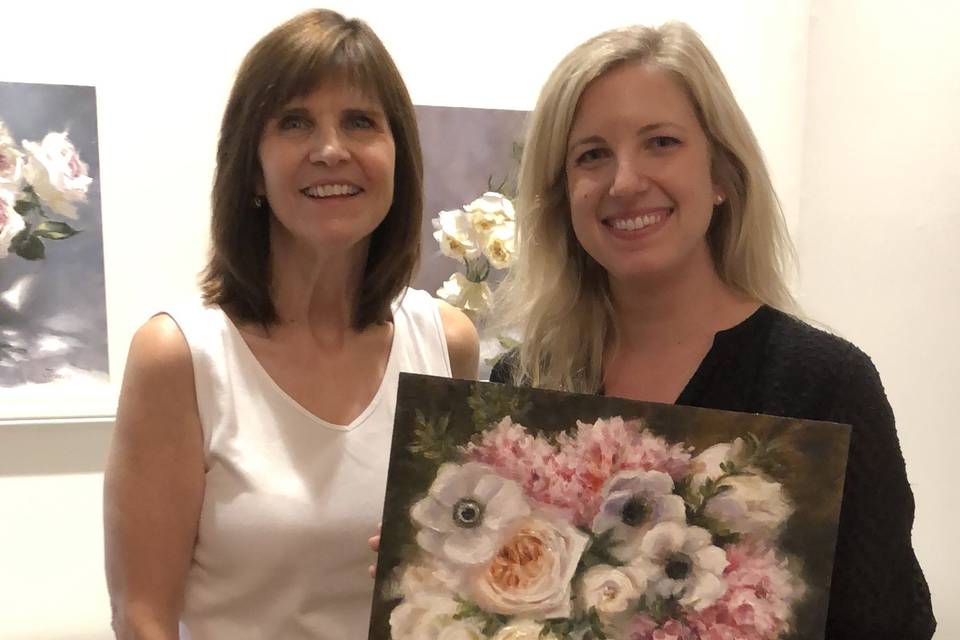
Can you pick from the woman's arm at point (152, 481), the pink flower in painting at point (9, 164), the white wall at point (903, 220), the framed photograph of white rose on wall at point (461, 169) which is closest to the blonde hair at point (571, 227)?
the woman's arm at point (152, 481)

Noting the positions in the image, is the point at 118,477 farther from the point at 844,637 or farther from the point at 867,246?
the point at 867,246

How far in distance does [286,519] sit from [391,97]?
61 cm

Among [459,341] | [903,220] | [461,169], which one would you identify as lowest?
[459,341]

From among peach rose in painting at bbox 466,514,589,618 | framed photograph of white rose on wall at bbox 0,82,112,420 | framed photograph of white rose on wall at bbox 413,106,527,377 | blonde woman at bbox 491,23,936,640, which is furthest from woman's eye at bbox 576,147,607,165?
framed photograph of white rose on wall at bbox 0,82,112,420

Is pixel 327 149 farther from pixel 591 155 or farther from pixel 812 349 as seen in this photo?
pixel 812 349

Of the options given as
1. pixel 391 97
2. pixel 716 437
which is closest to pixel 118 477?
pixel 391 97

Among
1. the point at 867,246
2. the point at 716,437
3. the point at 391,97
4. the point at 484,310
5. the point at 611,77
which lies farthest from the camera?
the point at 867,246

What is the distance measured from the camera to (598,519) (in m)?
0.86

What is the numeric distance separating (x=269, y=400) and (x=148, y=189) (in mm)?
978

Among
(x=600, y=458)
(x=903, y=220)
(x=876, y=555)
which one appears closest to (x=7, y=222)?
(x=600, y=458)

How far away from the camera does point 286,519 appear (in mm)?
1071

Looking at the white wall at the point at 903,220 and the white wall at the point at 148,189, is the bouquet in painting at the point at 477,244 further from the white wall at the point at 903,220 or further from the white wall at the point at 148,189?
the white wall at the point at 903,220

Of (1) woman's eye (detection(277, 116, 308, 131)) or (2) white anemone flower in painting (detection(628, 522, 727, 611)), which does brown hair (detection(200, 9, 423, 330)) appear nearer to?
(1) woman's eye (detection(277, 116, 308, 131))

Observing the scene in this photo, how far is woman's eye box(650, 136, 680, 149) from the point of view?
3.46ft
